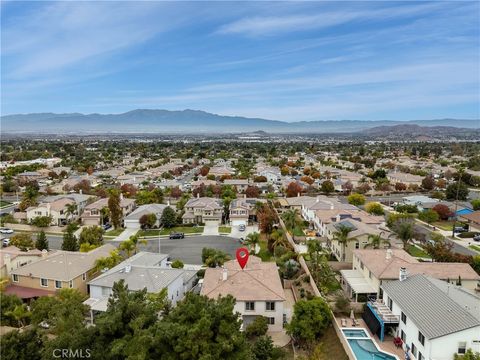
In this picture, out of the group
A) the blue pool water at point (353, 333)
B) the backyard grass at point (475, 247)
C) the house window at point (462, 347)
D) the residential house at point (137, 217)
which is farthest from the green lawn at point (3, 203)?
the backyard grass at point (475, 247)

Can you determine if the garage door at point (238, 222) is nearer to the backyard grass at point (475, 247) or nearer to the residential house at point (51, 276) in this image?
the residential house at point (51, 276)

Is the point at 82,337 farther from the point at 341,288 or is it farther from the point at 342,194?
the point at 342,194

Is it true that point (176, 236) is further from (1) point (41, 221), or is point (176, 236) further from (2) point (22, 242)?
(1) point (41, 221)

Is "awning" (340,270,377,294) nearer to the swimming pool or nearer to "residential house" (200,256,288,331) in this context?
the swimming pool

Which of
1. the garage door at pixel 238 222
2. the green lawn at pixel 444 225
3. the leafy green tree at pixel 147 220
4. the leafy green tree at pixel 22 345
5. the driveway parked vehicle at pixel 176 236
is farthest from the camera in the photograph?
the garage door at pixel 238 222

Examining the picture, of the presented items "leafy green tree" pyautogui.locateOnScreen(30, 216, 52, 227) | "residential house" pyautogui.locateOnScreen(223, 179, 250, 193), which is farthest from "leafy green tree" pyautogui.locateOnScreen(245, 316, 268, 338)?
"residential house" pyautogui.locateOnScreen(223, 179, 250, 193)

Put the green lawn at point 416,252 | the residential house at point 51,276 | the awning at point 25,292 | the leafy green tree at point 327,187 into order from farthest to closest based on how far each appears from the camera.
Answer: the leafy green tree at point 327,187 < the green lawn at point 416,252 < the residential house at point 51,276 < the awning at point 25,292

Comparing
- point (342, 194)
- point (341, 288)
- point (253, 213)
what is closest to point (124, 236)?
point (253, 213)

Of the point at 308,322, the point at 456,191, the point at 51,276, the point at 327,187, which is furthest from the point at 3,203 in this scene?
the point at 456,191
